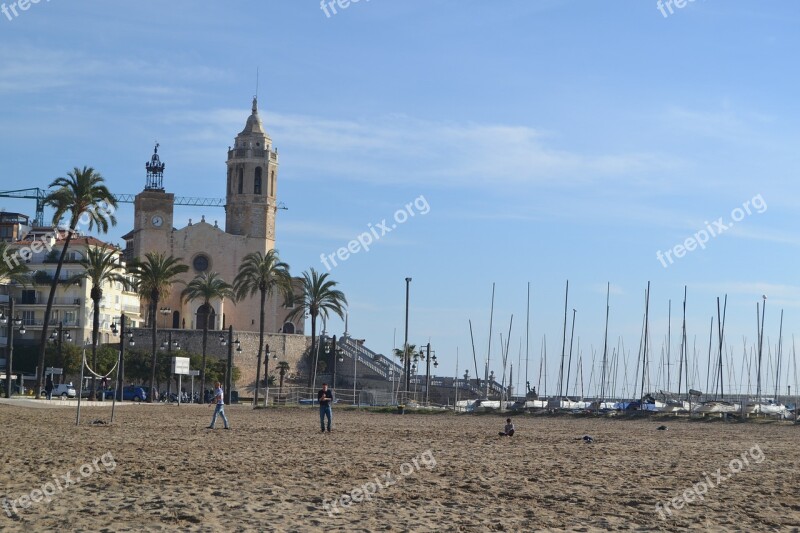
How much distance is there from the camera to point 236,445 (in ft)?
85.7

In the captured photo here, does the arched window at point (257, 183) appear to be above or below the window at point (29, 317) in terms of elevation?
above

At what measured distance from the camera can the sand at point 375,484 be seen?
14508 mm

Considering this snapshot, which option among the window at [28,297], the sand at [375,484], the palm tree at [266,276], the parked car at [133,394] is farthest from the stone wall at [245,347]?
the sand at [375,484]

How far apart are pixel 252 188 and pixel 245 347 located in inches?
839

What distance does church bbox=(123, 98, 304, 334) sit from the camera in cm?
11569

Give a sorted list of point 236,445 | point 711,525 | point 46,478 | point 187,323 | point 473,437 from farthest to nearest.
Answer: point 187,323 → point 473,437 → point 236,445 → point 46,478 → point 711,525

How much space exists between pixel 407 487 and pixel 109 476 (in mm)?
4795

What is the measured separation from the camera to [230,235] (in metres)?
119

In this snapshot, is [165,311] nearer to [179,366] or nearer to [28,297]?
[179,366]

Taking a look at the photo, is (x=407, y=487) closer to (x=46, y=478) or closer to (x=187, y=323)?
(x=46, y=478)

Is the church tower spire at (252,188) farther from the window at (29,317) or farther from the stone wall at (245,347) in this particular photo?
the window at (29,317)

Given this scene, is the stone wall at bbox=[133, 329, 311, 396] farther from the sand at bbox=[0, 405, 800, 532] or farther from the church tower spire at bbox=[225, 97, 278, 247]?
the sand at bbox=[0, 405, 800, 532]

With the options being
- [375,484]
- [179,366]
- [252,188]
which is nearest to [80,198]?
[179,366]

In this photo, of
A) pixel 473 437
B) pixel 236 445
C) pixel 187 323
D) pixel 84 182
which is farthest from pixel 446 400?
pixel 236 445
